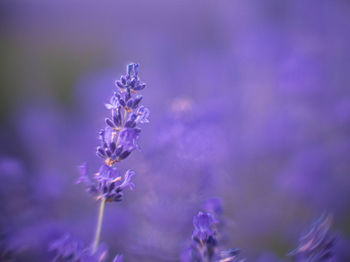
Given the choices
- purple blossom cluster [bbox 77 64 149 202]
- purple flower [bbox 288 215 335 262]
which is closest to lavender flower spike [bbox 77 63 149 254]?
Answer: purple blossom cluster [bbox 77 64 149 202]

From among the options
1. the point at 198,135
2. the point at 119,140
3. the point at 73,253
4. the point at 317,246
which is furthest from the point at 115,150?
the point at 198,135

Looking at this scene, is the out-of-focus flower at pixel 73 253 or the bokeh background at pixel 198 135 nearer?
the out-of-focus flower at pixel 73 253

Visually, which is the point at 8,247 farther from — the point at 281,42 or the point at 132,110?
the point at 281,42

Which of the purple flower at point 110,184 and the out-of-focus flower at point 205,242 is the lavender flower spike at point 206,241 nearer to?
the out-of-focus flower at point 205,242

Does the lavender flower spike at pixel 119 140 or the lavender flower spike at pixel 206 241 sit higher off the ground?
the lavender flower spike at pixel 119 140

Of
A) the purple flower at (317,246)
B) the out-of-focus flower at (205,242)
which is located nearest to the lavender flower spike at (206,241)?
the out-of-focus flower at (205,242)

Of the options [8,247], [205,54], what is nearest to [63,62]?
[205,54]

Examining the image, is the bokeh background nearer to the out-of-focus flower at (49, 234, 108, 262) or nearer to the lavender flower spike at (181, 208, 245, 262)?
the out-of-focus flower at (49, 234, 108, 262)

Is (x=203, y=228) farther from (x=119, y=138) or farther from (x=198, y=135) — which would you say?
(x=198, y=135)

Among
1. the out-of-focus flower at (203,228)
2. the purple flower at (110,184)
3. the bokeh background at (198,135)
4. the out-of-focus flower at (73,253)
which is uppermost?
the bokeh background at (198,135)

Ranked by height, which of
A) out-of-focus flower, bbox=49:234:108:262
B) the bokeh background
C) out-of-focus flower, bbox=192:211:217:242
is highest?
the bokeh background
